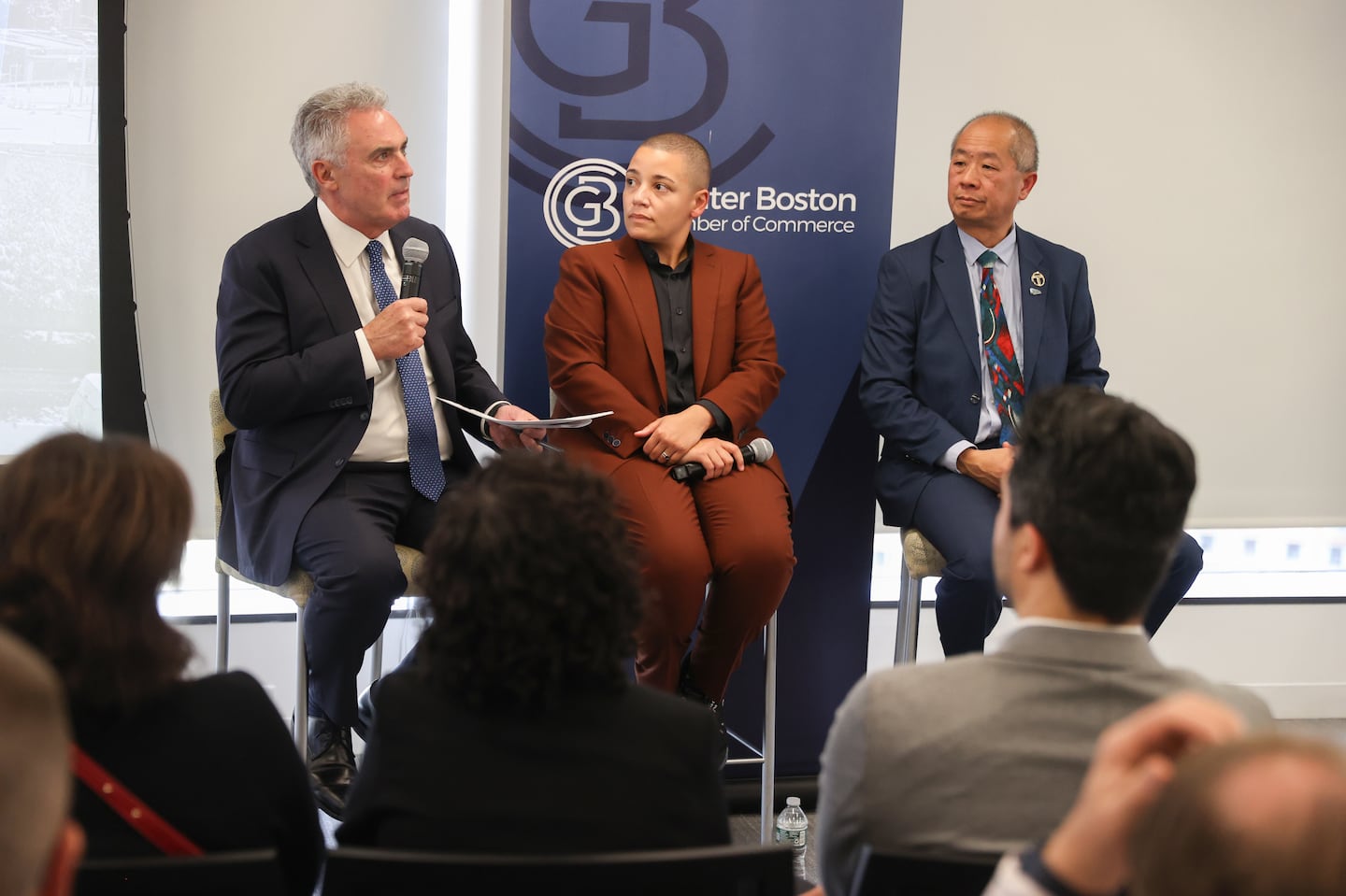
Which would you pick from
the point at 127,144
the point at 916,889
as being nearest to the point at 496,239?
the point at 127,144

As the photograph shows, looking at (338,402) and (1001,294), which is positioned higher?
(1001,294)

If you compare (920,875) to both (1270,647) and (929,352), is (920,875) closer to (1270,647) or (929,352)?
(929,352)

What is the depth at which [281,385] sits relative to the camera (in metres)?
3.02

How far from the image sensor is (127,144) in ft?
12.3

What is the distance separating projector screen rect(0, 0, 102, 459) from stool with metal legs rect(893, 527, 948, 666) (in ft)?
7.70

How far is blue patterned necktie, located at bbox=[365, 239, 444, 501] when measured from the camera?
127 inches

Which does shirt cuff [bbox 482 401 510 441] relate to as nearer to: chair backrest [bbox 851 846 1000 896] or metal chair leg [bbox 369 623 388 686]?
metal chair leg [bbox 369 623 388 686]

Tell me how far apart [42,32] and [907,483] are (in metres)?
2.65

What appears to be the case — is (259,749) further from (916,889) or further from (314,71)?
(314,71)

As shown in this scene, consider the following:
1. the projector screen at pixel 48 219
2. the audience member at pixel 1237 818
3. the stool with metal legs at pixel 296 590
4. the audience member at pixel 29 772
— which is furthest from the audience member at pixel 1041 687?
the projector screen at pixel 48 219

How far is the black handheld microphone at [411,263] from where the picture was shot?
3176mm

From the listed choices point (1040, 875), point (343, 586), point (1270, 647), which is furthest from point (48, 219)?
point (1270, 647)

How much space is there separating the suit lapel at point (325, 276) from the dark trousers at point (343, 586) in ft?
1.29

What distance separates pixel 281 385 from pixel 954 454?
5.49ft
